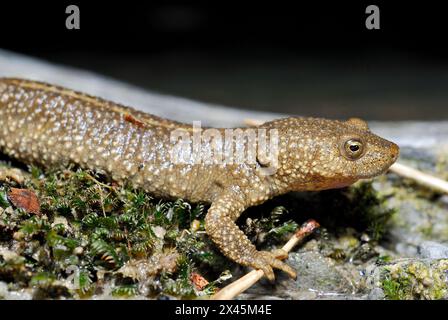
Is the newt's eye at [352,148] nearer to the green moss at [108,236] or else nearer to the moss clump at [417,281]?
the green moss at [108,236]

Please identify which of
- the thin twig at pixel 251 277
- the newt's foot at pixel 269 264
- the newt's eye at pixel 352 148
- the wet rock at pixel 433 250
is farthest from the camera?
the wet rock at pixel 433 250

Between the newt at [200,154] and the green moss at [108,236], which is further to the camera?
the newt at [200,154]

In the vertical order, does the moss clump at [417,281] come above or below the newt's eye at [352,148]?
below

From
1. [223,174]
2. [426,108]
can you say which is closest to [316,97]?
[426,108]

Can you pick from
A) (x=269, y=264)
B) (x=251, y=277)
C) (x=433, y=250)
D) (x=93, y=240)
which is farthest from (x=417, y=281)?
(x=93, y=240)

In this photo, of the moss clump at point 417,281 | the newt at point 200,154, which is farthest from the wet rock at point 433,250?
the newt at point 200,154

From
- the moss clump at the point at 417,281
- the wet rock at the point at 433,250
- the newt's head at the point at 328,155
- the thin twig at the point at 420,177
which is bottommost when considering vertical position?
the moss clump at the point at 417,281
